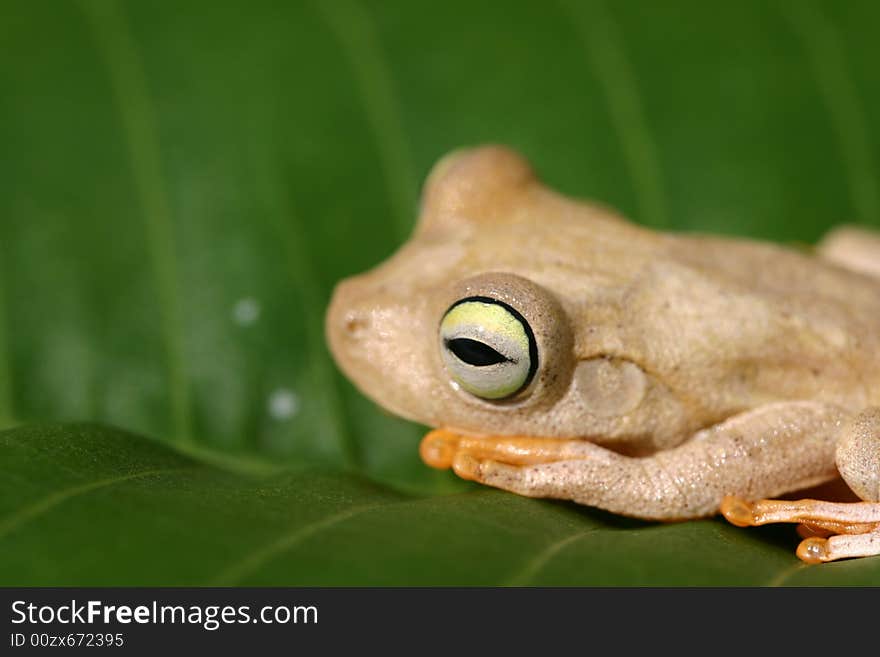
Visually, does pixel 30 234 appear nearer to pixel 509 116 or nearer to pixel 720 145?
pixel 509 116

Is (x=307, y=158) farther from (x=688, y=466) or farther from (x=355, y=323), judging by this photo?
(x=688, y=466)

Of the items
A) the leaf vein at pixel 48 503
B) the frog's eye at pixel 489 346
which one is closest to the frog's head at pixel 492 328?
the frog's eye at pixel 489 346

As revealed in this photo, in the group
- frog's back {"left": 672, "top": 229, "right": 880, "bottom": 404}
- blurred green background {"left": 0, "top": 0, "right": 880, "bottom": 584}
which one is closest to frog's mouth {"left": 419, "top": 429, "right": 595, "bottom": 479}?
blurred green background {"left": 0, "top": 0, "right": 880, "bottom": 584}

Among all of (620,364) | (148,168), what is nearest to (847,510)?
(620,364)

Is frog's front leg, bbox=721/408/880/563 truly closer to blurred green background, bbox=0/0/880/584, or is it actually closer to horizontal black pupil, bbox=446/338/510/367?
blurred green background, bbox=0/0/880/584

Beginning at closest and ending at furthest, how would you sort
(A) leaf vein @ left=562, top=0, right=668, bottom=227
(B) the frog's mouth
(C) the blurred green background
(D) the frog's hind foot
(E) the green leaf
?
(E) the green leaf < (D) the frog's hind foot < (B) the frog's mouth < (C) the blurred green background < (A) leaf vein @ left=562, top=0, right=668, bottom=227

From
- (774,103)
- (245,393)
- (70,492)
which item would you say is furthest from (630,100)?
(70,492)
